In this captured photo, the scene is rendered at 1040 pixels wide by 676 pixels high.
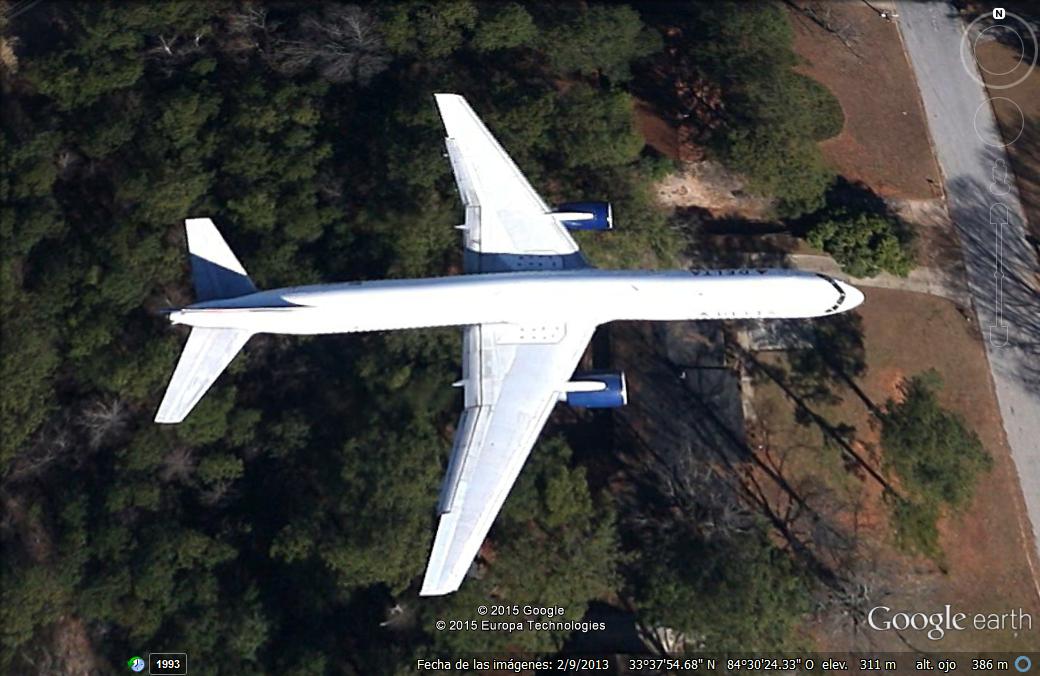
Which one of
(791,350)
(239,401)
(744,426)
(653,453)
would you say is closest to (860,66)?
(791,350)

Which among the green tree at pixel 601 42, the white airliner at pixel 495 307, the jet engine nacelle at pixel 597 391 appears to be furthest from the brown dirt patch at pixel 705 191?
the jet engine nacelle at pixel 597 391

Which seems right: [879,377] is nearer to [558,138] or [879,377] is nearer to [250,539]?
[558,138]

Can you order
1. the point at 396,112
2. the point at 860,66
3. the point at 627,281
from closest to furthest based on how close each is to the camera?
the point at 627,281 → the point at 396,112 → the point at 860,66

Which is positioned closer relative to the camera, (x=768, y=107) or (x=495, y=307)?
(x=495, y=307)

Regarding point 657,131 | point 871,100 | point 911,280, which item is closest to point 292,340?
point 657,131

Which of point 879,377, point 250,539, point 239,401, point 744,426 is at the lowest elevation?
point 250,539

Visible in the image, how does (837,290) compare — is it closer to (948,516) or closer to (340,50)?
(948,516)
